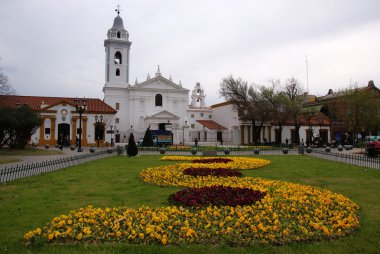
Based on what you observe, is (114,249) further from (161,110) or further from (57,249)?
(161,110)

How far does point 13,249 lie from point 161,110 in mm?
51849

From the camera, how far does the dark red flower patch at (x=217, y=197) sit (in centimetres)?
784

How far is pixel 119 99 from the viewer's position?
56219 millimetres

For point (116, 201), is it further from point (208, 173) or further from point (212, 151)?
point (212, 151)

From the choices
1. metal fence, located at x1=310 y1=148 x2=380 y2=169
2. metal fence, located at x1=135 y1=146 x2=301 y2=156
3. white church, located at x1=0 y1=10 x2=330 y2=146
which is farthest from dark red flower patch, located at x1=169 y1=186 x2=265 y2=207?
white church, located at x1=0 y1=10 x2=330 y2=146

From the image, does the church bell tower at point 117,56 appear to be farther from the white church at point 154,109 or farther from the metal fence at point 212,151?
the metal fence at point 212,151

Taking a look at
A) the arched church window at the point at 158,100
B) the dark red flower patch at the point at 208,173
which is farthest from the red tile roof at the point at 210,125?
the dark red flower patch at the point at 208,173

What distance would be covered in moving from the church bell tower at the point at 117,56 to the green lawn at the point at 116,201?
1742 inches

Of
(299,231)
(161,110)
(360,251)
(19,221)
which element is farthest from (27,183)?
(161,110)

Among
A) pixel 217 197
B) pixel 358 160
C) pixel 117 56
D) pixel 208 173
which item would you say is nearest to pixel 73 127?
pixel 117 56

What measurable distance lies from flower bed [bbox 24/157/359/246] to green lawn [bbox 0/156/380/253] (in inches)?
8.4

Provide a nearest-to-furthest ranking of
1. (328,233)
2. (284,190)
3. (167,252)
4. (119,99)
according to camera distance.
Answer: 1. (167,252)
2. (328,233)
3. (284,190)
4. (119,99)

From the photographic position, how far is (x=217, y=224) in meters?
6.08

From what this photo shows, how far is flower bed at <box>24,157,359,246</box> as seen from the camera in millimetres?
5430
